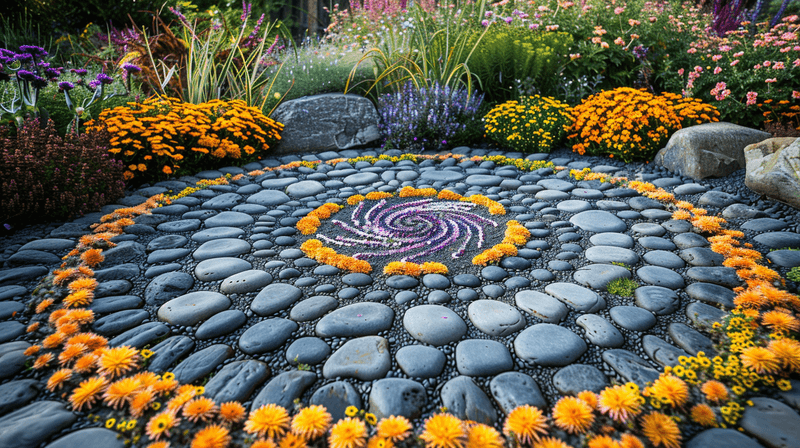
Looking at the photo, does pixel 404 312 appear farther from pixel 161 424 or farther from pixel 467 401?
pixel 161 424

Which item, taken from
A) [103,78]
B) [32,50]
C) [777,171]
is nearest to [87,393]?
[103,78]

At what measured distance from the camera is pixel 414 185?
12.7 ft

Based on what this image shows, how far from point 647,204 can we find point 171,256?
331 cm

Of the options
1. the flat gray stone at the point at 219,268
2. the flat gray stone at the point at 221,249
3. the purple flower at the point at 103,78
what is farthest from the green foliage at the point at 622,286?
the purple flower at the point at 103,78

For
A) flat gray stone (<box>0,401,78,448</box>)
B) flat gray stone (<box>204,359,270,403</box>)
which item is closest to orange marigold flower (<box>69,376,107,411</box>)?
flat gray stone (<box>0,401,78,448</box>)

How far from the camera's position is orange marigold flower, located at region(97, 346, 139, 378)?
5.41 ft

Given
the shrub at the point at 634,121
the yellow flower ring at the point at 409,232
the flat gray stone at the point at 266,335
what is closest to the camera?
the flat gray stone at the point at 266,335

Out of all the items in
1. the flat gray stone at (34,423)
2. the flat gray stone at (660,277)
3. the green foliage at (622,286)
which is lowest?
the flat gray stone at (34,423)

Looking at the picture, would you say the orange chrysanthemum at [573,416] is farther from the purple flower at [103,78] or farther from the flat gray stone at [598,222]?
the purple flower at [103,78]

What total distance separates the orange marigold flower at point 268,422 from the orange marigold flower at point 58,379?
0.76 m

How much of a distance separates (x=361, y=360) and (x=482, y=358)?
49cm

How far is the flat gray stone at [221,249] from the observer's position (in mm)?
2643

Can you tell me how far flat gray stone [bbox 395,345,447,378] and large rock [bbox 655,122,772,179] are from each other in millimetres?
3129

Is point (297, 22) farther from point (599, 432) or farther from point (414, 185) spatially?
point (599, 432)
